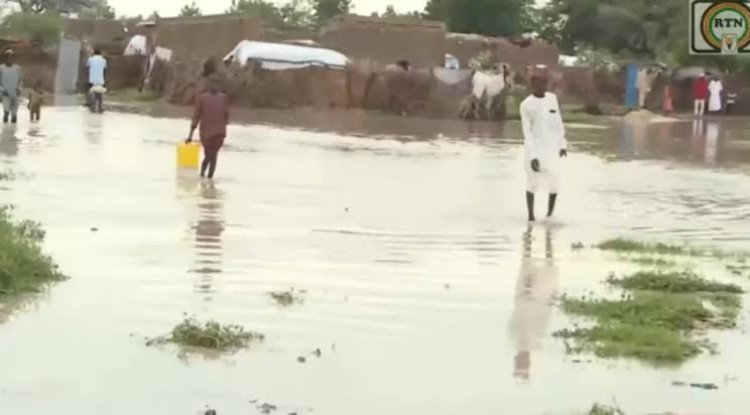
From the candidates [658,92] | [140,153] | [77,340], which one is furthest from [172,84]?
[77,340]

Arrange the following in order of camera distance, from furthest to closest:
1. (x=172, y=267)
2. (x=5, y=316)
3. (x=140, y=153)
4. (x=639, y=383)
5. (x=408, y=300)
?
(x=140, y=153) < (x=172, y=267) < (x=408, y=300) < (x=5, y=316) < (x=639, y=383)

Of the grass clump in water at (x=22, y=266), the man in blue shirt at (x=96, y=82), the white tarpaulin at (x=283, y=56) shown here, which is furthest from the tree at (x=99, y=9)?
the grass clump in water at (x=22, y=266)

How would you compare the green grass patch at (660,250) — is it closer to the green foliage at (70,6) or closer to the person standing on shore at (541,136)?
the person standing on shore at (541,136)

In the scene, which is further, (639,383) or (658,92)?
(658,92)

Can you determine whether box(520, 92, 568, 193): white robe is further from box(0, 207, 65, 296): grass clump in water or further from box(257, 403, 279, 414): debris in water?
box(257, 403, 279, 414): debris in water

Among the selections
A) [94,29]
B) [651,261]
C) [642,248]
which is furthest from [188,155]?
[94,29]

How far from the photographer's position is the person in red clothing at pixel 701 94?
4281 cm

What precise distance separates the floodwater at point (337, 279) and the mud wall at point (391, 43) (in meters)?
23.7

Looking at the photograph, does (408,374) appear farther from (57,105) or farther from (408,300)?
(57,105)

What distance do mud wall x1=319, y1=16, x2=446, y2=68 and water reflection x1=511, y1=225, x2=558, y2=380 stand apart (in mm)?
32744

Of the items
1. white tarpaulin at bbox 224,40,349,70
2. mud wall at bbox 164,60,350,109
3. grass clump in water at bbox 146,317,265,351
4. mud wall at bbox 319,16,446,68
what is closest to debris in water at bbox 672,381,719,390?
grass clump in water at bbox 146,317,265,351

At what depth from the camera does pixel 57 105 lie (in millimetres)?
33406

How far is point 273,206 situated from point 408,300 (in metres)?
5.35

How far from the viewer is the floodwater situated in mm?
6496
